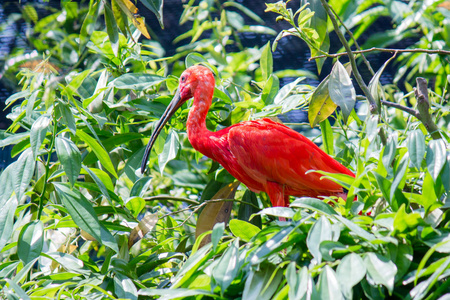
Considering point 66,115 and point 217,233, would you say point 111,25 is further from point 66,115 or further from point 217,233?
point 217,233

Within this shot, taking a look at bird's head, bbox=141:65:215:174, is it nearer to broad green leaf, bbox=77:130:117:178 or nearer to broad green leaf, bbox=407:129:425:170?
broad green leaf, bbox=77:130:117:178

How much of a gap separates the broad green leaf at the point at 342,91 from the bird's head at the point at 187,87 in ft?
2.18

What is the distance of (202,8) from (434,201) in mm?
1821

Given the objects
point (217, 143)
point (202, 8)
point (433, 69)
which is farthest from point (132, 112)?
point (433, 69)

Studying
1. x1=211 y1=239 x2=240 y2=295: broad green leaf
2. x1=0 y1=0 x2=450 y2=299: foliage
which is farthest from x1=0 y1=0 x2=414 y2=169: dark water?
x1=211 y1=239 x2=240 y2=295: broad green leaf

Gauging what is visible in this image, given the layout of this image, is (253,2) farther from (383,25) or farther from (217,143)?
(217,143)

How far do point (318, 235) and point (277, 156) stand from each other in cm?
84

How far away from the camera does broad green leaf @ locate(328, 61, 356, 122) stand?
1.39m

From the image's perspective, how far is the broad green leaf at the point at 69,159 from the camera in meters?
1.47

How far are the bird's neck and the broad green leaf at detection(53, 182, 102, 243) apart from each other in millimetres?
565

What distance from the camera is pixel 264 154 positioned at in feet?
6.35

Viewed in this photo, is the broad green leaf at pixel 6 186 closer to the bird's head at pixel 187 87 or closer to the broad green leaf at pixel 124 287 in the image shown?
the broad green leaf at pixel 124 287

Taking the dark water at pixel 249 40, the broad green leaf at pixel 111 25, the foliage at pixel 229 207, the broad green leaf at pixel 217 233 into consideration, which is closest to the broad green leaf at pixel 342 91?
the foliage at pixel 229 207

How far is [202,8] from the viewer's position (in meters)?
2.72
